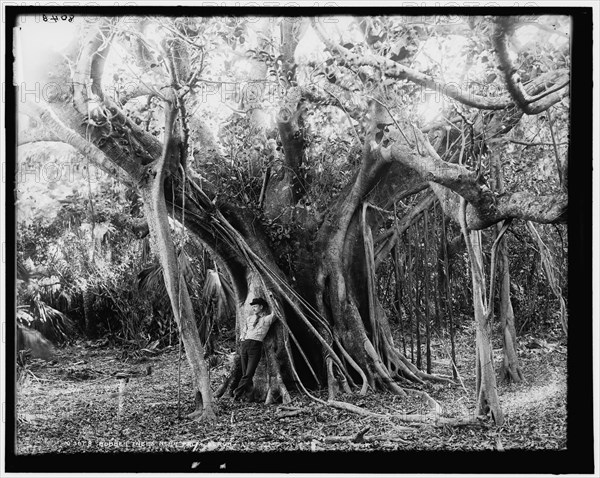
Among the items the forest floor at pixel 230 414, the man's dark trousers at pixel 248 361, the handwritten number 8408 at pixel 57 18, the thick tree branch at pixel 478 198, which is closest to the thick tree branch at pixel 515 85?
the thick tree branch at pixel 478 198

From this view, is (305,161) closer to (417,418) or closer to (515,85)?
(515,85)

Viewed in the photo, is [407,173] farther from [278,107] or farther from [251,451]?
[251,451]

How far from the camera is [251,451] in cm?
431

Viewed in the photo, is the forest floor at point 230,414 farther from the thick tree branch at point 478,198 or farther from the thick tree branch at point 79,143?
the thick tree branch at point 79,143

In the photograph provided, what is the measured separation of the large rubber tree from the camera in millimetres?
4359

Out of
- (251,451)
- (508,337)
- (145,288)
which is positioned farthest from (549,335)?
(145,288)

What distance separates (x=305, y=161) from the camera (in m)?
4.79

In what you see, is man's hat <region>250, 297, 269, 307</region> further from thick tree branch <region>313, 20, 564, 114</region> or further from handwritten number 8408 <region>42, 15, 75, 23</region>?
handwritten number 8408 <region>42, 15, 75, 23</region>

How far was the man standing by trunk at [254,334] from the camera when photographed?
4719 millimetres

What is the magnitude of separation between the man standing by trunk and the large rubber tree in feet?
0.25

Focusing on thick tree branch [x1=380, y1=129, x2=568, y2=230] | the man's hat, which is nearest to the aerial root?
the man's hat

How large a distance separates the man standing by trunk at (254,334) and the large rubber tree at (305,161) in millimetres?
76

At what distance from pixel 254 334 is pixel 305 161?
1.42 m

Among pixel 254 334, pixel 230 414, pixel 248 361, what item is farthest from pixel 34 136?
pixel 230 414
